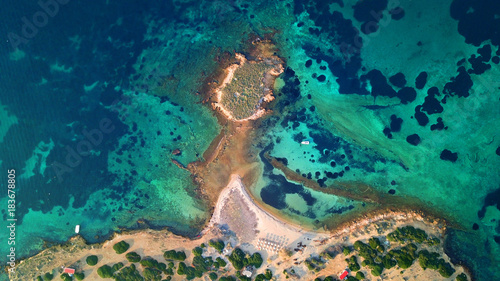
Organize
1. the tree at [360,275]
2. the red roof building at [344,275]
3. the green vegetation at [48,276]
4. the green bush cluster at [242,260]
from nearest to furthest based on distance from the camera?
the tree at [360,275] → the red roof building at [344,275] → the green bush cluster at [242,260] → the green vegetation at [48,276]

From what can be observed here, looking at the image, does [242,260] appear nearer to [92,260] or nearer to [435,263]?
[92,260]

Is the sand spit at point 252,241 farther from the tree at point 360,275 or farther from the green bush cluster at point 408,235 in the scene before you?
the tree at point 360,275

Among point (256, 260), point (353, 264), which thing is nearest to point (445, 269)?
point (353, 264)

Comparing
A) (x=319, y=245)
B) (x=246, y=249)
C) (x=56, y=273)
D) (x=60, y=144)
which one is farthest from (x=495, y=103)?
(x=56, y=273)

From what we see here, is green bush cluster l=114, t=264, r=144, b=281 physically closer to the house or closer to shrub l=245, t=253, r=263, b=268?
the house

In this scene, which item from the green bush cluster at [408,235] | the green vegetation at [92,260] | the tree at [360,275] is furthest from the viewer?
the green vegetation at [92,260]

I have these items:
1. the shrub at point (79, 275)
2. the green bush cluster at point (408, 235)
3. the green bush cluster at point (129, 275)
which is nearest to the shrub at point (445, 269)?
the green bush cluster at point (408, 235)

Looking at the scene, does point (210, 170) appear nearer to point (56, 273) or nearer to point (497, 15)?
point (56, 273)
